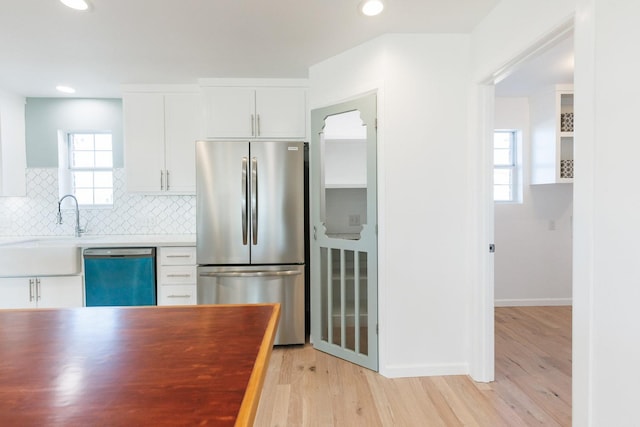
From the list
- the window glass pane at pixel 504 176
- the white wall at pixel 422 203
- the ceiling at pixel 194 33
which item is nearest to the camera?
the ceiling at pixel 194 33

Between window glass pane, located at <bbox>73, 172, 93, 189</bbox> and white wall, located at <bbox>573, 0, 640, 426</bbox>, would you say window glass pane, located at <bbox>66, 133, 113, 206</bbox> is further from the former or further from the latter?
white wall, located at <bbox>573, 0, 640, 426</bbox>

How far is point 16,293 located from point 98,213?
39.2 inches

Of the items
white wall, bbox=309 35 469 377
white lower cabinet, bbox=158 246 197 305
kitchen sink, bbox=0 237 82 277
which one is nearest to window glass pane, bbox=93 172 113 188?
kitchen sink, bbox=0 237 82 277

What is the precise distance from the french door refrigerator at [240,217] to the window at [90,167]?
157cm

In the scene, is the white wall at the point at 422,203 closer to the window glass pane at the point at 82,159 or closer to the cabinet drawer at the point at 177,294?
the cabinet drawer at the point at 177,294

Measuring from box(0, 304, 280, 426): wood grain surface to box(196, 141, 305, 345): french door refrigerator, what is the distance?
154cm

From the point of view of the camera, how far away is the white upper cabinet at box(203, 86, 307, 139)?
119 inches

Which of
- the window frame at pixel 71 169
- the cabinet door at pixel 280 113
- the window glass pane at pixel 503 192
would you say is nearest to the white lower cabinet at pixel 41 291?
the window frame at pixel 71 169

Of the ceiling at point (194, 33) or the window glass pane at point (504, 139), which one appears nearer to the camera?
the ceiling at point (194, 33)

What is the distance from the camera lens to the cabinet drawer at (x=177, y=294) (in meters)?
2.93

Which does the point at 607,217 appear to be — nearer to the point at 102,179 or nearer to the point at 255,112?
the point at 255,112

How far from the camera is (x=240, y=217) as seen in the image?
9.02ft

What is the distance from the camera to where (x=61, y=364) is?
80 centimetres

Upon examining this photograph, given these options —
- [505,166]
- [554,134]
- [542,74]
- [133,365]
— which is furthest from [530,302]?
[133,365]
